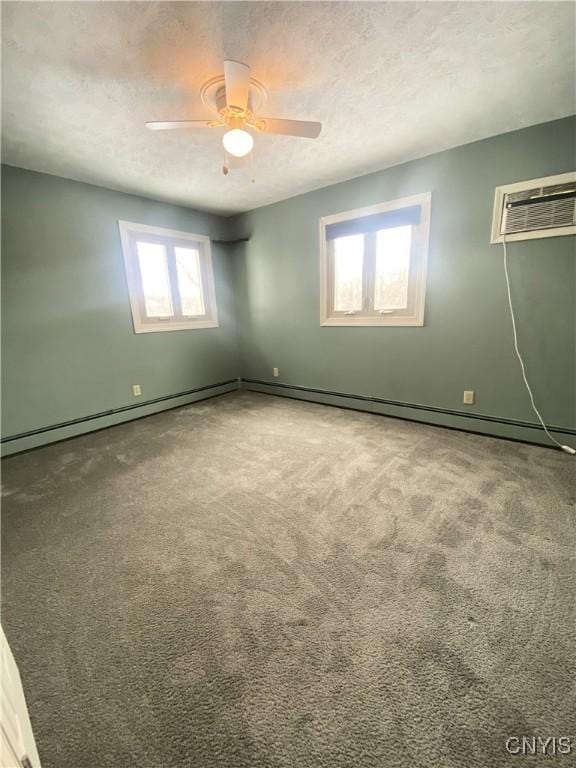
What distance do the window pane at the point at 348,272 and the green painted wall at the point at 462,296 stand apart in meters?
0.24

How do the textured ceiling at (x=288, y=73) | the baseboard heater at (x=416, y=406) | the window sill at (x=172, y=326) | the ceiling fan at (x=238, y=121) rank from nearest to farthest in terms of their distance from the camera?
the textured ceiling at (x=288, y=73)
the ceiling fan at (x=238, y=121)
the baseboard heater at (x=416, y=406)
the window sill at (x=172, y=326)

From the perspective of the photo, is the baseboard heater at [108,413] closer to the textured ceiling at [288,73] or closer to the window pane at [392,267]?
the textured ceiling at [288,73]

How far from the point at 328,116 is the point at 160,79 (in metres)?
1.02

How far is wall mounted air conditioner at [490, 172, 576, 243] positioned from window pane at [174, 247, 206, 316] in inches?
127

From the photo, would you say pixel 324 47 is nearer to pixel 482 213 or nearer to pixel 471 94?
pixel 471 94

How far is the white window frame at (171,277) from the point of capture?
10.2ft

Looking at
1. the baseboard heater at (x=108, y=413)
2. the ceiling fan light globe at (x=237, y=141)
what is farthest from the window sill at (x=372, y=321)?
the ceiling fan light globe at (x=237, y=141)

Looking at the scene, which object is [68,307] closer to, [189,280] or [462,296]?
[189,280]

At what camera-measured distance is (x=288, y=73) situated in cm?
154

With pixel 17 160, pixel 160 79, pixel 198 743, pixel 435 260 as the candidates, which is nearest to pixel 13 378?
pixel 17 160

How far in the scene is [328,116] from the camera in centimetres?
191

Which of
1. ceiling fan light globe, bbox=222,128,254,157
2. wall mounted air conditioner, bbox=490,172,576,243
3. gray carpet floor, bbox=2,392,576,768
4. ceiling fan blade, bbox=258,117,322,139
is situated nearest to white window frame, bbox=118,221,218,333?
gray carpet floor, bbox=2,392,576,768

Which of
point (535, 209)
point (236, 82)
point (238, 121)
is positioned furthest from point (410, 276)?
point (236, 82)

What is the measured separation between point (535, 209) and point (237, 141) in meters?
2.15
